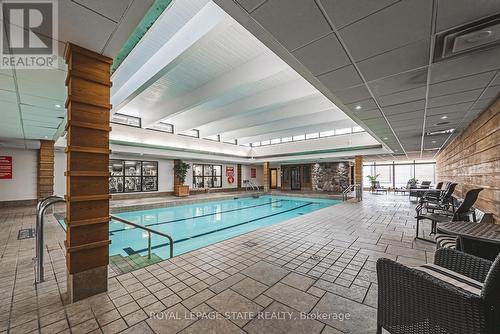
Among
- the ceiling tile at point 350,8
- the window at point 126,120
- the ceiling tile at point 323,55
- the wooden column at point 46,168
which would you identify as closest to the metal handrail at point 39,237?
the ceiling tile at point 323,55

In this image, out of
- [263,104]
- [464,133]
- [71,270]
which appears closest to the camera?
[71,270]

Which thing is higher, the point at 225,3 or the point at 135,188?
the point at 225,3

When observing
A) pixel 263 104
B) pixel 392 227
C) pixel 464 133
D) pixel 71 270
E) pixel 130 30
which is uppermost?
pixel 263 104

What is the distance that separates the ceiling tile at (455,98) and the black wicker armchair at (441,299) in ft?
7.69

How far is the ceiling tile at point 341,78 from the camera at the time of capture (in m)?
2.15

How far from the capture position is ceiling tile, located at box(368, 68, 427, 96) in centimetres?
219

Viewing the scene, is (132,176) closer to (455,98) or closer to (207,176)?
(207,176)

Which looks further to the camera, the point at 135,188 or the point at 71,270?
the point at 135,188

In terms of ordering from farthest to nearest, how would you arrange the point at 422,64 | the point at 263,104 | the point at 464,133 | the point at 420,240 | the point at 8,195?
the point at 8,195 → the point at 263,104 → the point at 464,133 → the point at 420,240 → the point at 422,64

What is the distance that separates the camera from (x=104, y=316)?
1650mm

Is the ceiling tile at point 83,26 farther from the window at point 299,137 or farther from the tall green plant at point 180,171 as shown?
the window at point 299,137

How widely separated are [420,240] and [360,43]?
3749 mm

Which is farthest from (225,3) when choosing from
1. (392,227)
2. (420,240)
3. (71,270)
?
(392,227)

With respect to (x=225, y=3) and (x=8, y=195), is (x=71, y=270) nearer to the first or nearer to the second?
(x=225, y=3)
